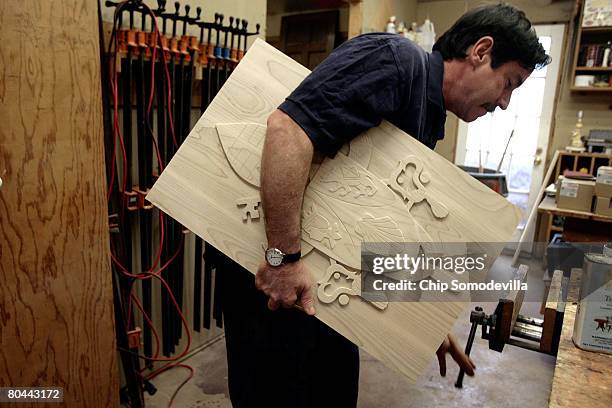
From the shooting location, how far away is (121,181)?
180 centimetres

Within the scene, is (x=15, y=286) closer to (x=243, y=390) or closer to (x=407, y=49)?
(x=243, y=390)

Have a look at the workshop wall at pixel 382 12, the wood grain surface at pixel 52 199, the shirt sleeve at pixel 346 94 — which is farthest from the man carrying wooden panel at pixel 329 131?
the workshop wall at pixel 382 12

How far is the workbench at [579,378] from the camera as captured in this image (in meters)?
0.75

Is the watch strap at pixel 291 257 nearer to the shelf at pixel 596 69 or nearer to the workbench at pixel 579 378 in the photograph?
the workbench at pixel 579 378

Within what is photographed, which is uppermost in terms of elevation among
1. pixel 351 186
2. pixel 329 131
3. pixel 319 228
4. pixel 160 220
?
pixel 329 131

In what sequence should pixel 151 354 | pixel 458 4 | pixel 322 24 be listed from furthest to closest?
pixel 458 4, pixel 322 24, pixel 151 354

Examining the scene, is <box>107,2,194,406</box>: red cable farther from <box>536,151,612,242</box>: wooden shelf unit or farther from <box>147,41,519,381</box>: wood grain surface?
<box>536,151,612,242</box>: wooden shelf unit

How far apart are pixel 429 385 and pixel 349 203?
1.52 m

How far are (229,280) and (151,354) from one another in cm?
109

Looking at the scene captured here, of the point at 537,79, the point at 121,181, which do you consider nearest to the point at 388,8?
the point at 537,79

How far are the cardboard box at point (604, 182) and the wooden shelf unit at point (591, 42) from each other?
54.6 inches

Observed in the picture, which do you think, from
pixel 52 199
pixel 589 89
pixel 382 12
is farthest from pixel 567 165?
pixel 52 199

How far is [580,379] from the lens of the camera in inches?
31.9

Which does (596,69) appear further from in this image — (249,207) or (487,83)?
(249,207)
